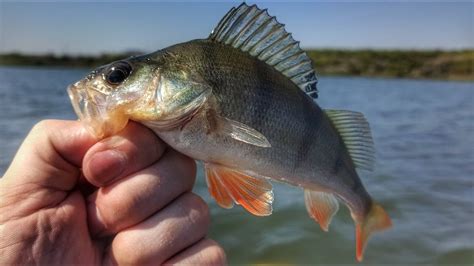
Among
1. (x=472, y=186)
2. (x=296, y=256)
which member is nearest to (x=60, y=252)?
(x=296, y=256)

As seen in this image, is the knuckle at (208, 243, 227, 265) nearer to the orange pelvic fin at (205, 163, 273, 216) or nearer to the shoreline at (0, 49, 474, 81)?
the orange pelvic fin at (205, 163, 273, 216)

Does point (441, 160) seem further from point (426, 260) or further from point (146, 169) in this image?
point (146, 169)

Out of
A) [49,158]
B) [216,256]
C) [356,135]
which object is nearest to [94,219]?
[49,158]

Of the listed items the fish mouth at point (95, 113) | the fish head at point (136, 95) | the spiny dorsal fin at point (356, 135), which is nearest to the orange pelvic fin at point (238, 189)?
the fish head at point (136, 95)

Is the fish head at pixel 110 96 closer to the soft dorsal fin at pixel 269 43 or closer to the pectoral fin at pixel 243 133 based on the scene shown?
the pectoral fin at pixel 243 133

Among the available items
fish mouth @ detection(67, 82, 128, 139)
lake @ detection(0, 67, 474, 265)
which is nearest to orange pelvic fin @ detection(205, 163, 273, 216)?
fish mouth @ detection(67, 82, 128, 139)

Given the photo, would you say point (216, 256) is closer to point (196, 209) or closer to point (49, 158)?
point (196, 209)
